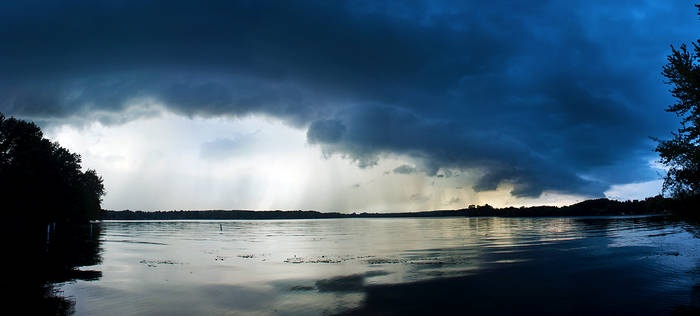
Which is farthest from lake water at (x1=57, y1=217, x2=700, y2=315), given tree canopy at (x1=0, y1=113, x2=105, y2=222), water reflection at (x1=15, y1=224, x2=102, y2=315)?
tree canopy at (x1=0, y1=113, x2=105, y2=222)

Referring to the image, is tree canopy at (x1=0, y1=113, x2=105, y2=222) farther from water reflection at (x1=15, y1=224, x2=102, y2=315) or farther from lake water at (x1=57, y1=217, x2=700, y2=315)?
lake water at (x1=57, y1=217, x2=700, y2=315)

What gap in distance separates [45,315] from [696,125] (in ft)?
149

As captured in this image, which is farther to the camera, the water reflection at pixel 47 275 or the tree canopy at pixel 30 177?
the tree canopy at pixel 30 177

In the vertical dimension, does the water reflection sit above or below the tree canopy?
below

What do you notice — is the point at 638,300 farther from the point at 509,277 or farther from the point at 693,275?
the point at 693,275

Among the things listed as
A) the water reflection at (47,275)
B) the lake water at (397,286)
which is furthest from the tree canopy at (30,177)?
the lake water at (397,286)

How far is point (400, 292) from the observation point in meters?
21.1

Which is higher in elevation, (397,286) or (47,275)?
(47,275)

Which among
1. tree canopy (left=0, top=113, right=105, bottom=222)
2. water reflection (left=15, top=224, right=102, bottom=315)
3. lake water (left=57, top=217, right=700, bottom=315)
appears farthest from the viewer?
tree canopy (left=0, top=113, right=105, bottom=222)

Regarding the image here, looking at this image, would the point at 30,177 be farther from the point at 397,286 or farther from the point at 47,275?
the point at 397,286

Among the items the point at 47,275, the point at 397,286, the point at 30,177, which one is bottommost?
the point at 397,286

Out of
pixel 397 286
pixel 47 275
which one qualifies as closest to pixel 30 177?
pixel 47 275

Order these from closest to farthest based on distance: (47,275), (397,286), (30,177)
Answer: (397,286) → (47,275) → (30,177)

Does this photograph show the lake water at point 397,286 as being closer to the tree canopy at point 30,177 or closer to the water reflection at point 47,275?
the water reflection at point 47,275
